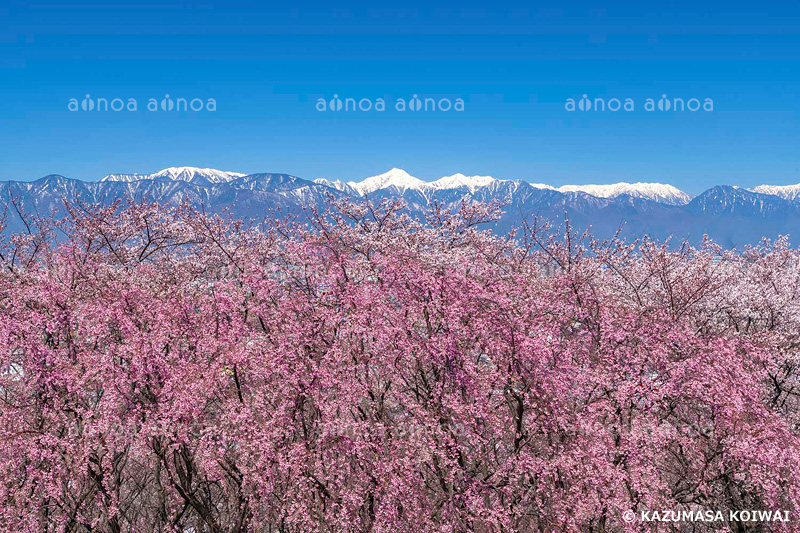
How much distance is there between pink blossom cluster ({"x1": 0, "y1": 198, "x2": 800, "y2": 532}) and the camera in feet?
31.3

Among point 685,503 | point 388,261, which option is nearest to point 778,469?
point 685,503

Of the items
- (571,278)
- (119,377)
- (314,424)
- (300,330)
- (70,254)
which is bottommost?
(314,424)

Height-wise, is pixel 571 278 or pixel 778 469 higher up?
pixel 571 278

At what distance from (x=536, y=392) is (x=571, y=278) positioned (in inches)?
149

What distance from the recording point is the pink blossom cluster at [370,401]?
954 centimetres

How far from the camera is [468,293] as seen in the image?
36.1ft

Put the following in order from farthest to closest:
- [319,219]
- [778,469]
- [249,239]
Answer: [249,239]
[319,219]
[778,469]

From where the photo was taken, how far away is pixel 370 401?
35.0 ft

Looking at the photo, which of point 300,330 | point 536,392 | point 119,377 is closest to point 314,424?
point 300,330

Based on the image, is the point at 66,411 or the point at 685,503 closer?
the point at 66,411

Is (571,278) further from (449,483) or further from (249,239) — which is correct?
(249,239)

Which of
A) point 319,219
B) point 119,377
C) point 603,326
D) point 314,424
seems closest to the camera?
point 119,377

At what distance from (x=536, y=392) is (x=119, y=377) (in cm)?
919

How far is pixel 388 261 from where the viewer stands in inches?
455
